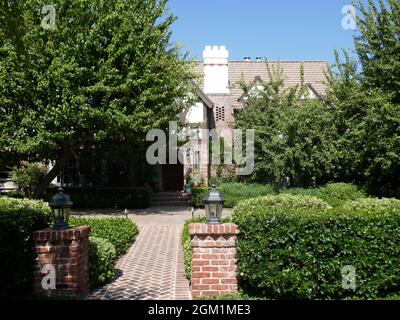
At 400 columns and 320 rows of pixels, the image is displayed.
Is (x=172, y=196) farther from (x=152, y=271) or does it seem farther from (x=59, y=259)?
(x=59, y=259)

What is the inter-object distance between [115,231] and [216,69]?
18.7 metres

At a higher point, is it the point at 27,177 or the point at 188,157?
the point at 188,157

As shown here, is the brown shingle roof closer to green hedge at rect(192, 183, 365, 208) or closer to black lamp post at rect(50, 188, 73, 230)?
green hedge at rect(192, 183, 365, 208)

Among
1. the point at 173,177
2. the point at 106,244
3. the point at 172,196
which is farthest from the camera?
the point at 173,177

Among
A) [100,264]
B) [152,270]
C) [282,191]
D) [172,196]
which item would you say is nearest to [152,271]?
[152,270]

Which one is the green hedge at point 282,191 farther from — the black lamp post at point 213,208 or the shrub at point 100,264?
the black lamp post at point 213,208

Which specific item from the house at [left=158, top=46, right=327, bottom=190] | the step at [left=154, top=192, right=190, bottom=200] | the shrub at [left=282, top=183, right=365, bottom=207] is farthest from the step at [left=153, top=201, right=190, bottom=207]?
the shrub at [left=282, top=183, right=365, bottom=207]

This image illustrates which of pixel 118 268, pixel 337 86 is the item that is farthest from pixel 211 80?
pixel 118 268

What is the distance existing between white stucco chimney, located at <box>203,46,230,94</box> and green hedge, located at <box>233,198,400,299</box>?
21.5 meters

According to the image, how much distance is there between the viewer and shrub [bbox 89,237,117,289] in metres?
7.30

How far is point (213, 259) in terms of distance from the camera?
21.4 feet

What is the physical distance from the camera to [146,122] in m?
17.0
